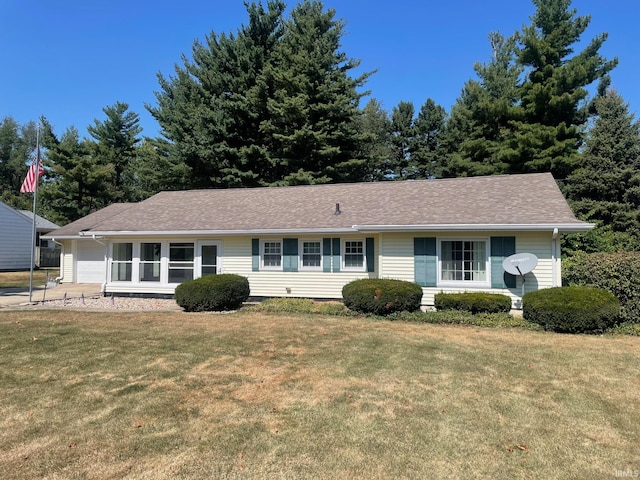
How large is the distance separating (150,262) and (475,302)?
1151cm

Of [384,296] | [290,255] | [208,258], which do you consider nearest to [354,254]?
[290,255]

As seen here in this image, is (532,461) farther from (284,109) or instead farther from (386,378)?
(284,109)

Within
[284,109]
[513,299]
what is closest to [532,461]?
[513,299]

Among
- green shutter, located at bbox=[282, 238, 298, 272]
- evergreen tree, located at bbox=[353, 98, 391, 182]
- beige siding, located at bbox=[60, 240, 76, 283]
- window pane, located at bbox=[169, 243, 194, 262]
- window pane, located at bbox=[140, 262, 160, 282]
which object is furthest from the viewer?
evergreen tree, located at bbox=[353, 98, 391, 182]

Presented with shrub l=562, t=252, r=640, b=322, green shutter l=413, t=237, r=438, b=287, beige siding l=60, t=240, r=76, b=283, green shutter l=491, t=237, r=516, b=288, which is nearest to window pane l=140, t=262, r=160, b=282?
beige siding l=60, t=240, r=76, b=283

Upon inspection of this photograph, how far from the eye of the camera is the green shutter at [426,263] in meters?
12.0

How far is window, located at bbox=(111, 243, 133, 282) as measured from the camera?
15211 mm

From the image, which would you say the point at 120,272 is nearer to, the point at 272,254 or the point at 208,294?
the point at 208,294

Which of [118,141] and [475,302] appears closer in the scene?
[475,302]

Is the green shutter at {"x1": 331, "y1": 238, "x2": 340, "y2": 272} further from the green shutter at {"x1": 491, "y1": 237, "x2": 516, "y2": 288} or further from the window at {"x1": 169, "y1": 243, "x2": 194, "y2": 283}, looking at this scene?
the window at {"x1": 169, "y1": 243, "x2": 194, "y2": 283}

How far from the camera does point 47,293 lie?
16094 mm

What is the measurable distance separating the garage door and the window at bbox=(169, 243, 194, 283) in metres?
7.45

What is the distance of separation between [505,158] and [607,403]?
20549mm

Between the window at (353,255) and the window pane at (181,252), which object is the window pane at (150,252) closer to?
the window pane at (181,252)
